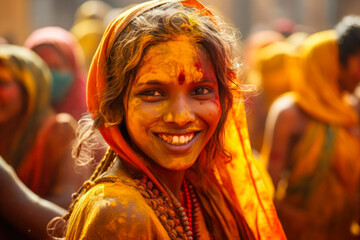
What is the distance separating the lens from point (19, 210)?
10.0 feet

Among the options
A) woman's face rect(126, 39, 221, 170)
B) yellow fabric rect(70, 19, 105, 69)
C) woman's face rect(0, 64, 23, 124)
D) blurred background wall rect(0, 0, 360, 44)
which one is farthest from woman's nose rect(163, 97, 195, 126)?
blurred background wall rect(0, 0, 360, 44)

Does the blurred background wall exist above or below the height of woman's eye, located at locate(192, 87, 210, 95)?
below

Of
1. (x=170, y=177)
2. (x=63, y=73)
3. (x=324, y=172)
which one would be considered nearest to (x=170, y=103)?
(x=170, y=177)

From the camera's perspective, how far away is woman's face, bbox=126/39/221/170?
2359 millimetres

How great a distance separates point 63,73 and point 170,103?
15.3ft

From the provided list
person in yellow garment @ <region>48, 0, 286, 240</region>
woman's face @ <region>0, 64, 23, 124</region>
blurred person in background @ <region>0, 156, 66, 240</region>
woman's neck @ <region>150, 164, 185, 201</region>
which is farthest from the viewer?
woman's face @ <region>0, 64, 23, 124</region>

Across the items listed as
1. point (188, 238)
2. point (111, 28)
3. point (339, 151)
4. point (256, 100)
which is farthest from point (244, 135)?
point (256, 100)

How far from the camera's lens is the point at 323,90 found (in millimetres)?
5934

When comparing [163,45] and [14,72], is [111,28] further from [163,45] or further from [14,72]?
[14,72]

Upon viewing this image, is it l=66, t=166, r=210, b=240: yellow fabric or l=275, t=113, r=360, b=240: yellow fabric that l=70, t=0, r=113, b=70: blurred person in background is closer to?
l=275, t=113, r=360, b=240: yellow fabric

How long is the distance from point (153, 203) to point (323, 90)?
12.8 ft

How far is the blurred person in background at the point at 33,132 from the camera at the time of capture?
4.50 m

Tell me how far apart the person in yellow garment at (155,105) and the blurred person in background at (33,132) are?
77.9 inches

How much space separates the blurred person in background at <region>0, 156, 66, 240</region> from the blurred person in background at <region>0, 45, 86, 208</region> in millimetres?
1157
